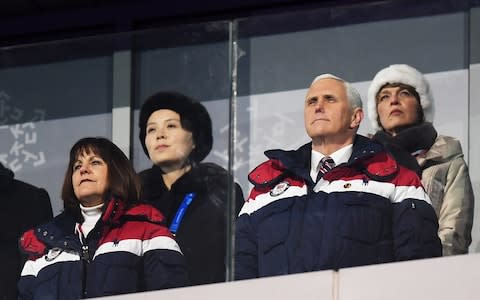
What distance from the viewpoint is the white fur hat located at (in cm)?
1002

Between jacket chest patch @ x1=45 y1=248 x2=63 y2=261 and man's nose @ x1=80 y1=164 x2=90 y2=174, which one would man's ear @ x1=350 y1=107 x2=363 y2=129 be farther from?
jacket chest patch @ x1=45 y1=248 x2=63 y2=261

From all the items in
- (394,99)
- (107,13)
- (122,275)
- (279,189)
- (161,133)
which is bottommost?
(122,275)

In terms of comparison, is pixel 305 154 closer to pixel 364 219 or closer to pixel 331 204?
pixel 331 204

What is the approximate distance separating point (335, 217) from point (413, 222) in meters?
0.33

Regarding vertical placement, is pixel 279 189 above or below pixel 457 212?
above

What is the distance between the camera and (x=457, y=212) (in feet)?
32.2

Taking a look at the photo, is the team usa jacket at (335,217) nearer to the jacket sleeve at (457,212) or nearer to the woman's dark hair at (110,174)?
the jacket sleeve at (457,212)

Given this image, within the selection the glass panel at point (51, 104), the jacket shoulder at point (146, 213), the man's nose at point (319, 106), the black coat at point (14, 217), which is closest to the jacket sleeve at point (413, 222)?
the man's nose at point (319, 106)

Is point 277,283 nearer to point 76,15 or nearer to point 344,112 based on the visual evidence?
point 344,112

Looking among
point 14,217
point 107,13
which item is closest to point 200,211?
point 14,217

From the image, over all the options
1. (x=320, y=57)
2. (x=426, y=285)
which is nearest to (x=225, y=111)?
(x=320, y=57)

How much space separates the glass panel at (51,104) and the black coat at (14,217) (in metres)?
0.04

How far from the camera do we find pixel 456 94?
9.96 meters

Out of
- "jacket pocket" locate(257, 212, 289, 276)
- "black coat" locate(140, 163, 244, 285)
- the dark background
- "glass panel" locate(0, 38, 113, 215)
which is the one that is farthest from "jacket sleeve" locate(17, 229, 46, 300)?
the dark background
